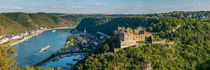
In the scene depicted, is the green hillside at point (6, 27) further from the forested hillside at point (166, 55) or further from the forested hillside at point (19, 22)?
the forested hillside at point (166, 55)

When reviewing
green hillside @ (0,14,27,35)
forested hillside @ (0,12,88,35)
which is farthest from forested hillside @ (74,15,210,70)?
forested hillside @ (0,12,88,35)

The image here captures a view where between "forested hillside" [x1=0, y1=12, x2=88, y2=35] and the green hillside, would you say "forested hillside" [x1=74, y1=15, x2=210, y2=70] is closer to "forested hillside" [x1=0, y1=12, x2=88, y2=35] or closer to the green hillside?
the green hillside

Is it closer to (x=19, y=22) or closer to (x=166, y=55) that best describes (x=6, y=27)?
(x=19, y=22)

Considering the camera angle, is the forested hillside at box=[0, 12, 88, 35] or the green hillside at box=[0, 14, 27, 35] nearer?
the green hillside at box=[0, 14, 27, 35]

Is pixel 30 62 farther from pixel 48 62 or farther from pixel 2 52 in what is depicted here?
pixel 2 52

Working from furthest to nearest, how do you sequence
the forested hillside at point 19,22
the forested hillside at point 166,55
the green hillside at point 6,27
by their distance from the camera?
the forested hillside at point 19,22, the green hillside at point 6,27, the forested hillside at point 166,55

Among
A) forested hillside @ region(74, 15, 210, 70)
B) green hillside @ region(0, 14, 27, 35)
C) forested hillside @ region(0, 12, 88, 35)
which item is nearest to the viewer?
forested hillside @ region(74, 15, 210, 70)

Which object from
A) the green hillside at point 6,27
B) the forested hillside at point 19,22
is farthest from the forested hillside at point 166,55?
the forested hillside at point 19,22

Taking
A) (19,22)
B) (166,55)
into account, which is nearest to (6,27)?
(19,22)

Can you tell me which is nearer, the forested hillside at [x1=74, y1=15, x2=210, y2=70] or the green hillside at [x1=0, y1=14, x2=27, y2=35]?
the forested hillside at [x1=74, y1=15, x2=210, y2=70]

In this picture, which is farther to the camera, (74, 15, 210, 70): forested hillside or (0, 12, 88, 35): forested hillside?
(0, 12, 88, 35): forested hillside

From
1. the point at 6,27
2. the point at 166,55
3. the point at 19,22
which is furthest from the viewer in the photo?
the point at 19,22

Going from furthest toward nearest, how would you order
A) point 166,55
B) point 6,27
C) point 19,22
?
point 19,22 < point 6,27 < point 166,55

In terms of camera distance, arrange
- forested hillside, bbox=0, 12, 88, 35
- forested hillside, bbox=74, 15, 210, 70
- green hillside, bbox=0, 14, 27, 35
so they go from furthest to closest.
A: forested hillside, bbox=0, 12, 88, 35, green hillside, bbox=0, 14, 27, 35, forested hillside, bbox=74, 15, 210, 70
